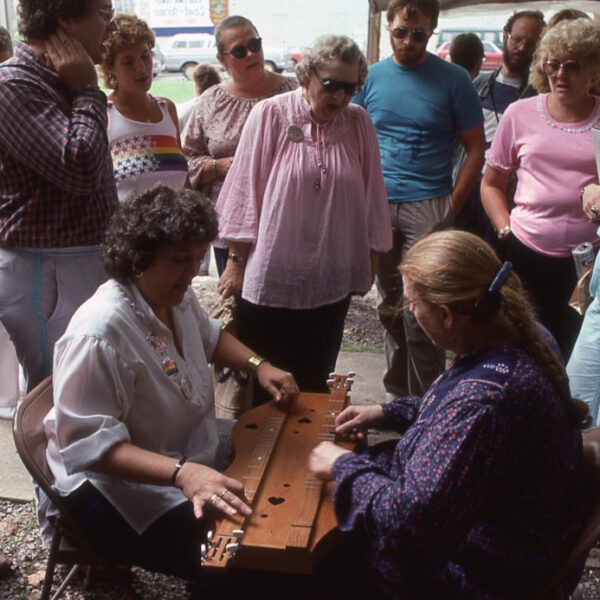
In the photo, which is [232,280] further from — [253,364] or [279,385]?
[279,385]

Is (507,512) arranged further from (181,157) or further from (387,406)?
(181,157)

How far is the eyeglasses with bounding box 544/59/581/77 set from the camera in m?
3.36

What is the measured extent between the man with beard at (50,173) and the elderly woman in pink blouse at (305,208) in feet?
2.15

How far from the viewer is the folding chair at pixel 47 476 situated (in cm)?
199

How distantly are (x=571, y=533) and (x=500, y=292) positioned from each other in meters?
0.60

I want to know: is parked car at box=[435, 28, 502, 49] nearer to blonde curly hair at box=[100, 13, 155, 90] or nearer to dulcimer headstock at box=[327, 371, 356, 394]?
blonde curly hair at box=[100, 13, 155, 90]

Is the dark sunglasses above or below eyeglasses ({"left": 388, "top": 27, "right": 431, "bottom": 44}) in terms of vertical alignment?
below

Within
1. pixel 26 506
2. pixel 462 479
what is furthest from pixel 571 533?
pixel 26 506

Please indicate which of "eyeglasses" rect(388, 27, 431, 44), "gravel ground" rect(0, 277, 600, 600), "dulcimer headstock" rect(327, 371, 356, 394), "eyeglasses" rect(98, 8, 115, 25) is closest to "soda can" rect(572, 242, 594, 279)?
"gravel ground" rect(0, 277, 600, 600)

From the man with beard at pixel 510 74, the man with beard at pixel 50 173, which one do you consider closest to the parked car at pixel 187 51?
the man with beard at pixel 510 74

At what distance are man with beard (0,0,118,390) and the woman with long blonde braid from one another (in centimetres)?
123

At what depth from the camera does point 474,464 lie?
5.31ft

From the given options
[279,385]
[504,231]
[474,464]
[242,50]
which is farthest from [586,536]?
[242,50]

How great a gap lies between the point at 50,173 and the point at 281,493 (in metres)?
1.31
